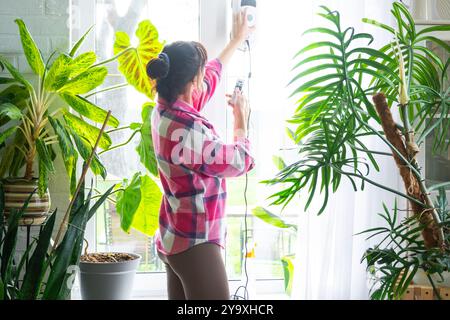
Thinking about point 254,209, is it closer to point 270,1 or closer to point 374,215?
point 374,215

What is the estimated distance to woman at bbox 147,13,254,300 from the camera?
1640 mm

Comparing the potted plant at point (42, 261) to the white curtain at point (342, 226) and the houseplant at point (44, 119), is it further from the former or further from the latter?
the white curtain at point (342, 226)

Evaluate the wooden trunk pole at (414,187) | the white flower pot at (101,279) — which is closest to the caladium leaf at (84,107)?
the white flower pot at (101,279)

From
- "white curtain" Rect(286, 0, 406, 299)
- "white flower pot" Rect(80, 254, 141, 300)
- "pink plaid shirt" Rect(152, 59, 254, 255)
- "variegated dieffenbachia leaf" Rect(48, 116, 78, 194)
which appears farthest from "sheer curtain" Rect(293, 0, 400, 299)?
"variegated dieffenbachia leaf" Rect(48, 116, 78, 194)

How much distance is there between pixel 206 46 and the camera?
241 cm

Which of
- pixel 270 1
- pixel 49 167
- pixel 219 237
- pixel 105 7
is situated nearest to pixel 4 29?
pixel 105 7

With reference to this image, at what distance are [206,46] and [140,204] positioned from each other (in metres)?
0.78

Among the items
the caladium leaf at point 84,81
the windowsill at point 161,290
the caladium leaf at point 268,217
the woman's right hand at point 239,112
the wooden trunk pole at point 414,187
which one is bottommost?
the windowsill at point 161,290

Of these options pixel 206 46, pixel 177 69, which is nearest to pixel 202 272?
pixel 177 69

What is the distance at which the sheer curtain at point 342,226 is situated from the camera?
2.22 meters

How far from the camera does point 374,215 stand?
225 centimetres

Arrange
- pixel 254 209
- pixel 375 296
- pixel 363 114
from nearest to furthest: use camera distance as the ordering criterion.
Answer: pixel 375 296 → pixel 363 114 → pixel 254 209

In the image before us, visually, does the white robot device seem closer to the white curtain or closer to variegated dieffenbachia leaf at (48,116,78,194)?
the white curtain
